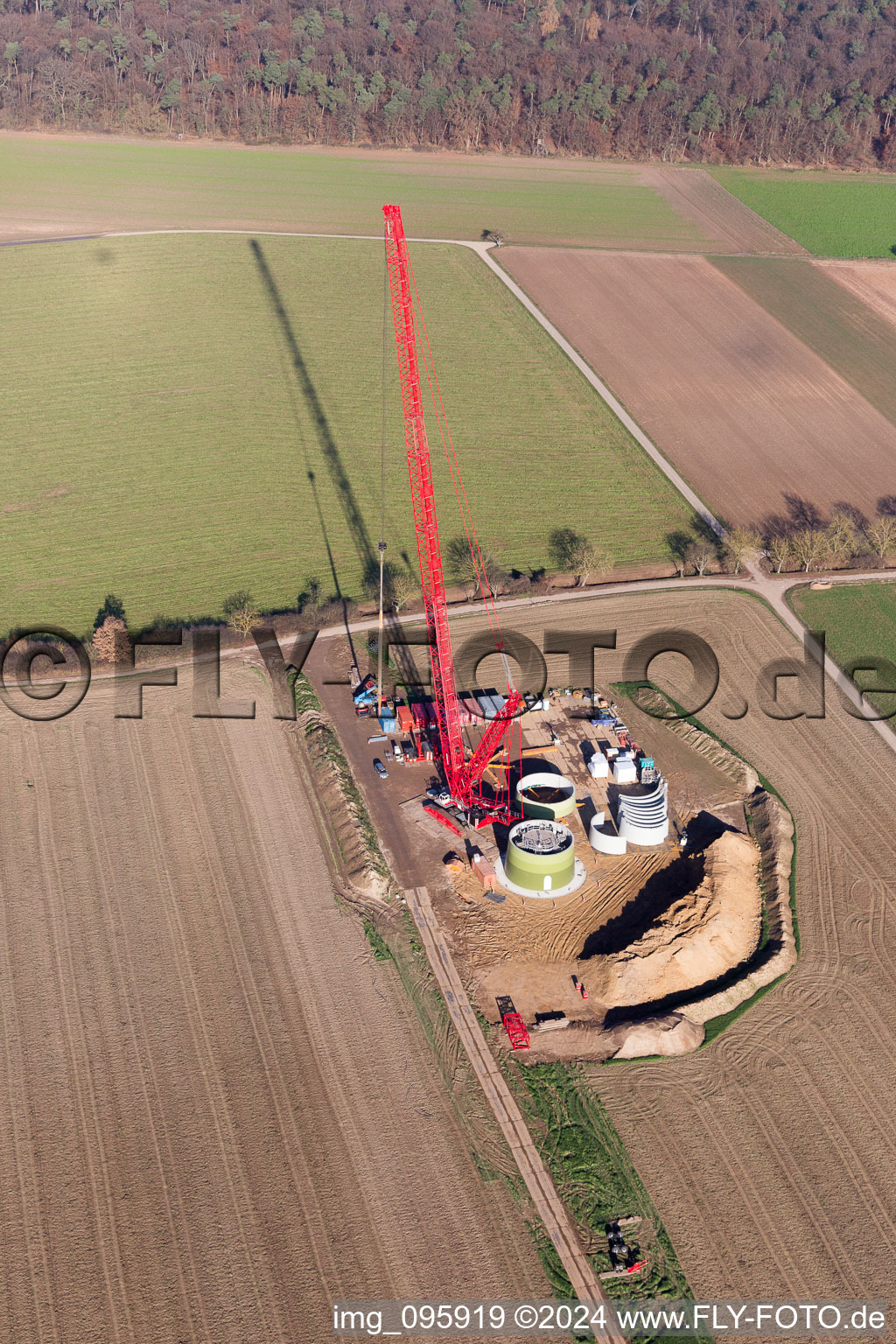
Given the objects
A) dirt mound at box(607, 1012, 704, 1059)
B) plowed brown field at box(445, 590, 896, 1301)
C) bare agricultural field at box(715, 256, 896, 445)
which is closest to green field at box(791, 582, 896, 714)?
plowed brown field at box(445, 590, 896, 1301)

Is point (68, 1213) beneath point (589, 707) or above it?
beneath

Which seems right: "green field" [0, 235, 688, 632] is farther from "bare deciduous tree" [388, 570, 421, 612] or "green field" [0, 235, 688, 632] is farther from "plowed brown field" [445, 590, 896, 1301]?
"plowed brown field" [445, 590, 896, 1301]

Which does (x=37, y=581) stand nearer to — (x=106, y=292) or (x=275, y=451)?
(x=275, y=451)

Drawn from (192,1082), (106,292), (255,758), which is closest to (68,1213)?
(192,1082)

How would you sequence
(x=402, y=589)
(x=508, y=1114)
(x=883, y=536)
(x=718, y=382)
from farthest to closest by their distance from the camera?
1. (x=718, y=382)
2. (x=883, y=536)
3. (x=402, y=589)
4. (x=508, y=1114)

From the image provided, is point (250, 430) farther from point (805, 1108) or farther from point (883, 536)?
point (805, 1108)

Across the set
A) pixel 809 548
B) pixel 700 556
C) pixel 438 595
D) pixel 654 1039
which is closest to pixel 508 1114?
pixel 654 1039

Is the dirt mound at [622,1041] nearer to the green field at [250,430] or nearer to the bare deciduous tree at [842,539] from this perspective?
the green field at [250,430]
